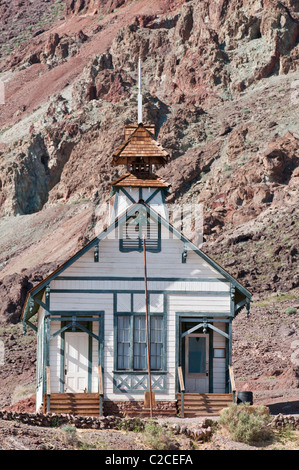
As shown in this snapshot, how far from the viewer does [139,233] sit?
32250 mm

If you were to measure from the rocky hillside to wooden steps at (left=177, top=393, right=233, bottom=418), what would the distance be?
97.4ft

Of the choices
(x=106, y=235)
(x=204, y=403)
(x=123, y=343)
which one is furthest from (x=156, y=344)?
(x=106, y=235)

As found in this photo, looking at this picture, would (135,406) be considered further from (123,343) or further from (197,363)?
(197,363)

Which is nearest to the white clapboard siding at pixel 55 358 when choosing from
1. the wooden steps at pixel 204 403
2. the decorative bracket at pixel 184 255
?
the wooden steps at pixel 204 403

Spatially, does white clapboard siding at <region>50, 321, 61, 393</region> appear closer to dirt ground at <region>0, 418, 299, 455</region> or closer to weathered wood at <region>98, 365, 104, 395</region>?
weathered wood at <region>98, 365, 104, 395</region>

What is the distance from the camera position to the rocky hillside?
260ft

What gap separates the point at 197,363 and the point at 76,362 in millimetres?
3851

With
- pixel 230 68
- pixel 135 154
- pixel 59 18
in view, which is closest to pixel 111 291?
pixel 135 154

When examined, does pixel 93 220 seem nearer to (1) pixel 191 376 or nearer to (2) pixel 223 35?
(2) pixel 223 35

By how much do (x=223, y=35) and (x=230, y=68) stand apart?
6.45m

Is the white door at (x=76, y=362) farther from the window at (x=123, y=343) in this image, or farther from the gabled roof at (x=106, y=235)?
the gabled roof at (x=106, y=235)

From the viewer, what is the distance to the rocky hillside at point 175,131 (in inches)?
3123

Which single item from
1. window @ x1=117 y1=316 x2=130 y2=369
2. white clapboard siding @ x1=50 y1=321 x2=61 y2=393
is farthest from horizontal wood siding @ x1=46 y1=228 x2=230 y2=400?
window @ x1=117 y1=316 x2=130 y2=369
